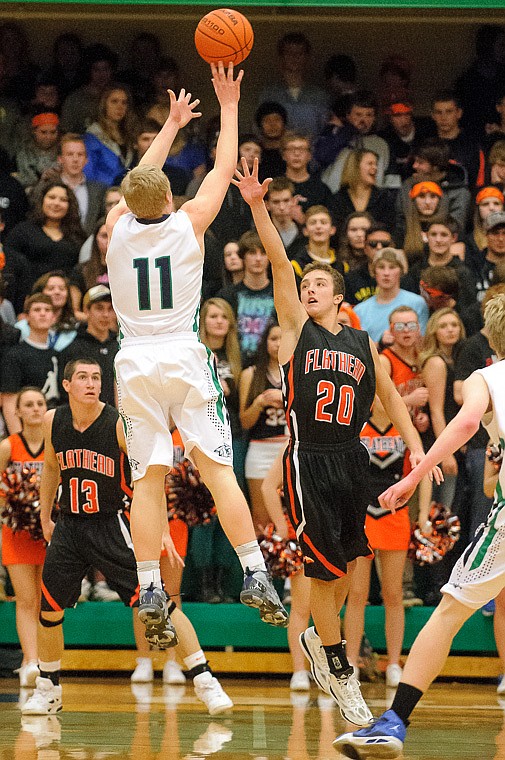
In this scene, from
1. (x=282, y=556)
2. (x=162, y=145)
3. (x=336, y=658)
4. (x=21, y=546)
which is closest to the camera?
(x=162, y=145)

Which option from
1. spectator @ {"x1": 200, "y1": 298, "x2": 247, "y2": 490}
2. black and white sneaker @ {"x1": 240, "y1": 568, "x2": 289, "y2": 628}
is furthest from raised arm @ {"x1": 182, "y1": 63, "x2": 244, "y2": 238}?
spectator @ {"x1": 200, "y1": 298, "x2": 247, "y2": 490}

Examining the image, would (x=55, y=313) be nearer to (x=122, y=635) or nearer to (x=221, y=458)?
(x=122, y=635)

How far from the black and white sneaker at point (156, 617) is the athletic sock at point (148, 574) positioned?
0.03 m

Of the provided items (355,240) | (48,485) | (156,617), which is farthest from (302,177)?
(156,617)

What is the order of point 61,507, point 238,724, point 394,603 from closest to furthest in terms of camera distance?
point 238,724
point 61,507
point 394,603

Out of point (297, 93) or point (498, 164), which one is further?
point (297, 93)

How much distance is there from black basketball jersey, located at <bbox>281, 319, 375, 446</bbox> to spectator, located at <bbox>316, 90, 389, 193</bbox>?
455cm

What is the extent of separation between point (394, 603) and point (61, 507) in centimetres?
257

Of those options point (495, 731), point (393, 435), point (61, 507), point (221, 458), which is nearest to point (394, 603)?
point (393, 435)

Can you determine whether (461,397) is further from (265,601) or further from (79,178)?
(79,178)

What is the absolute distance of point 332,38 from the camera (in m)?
13.3

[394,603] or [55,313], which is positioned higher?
[55,313]

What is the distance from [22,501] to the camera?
9.27 metres

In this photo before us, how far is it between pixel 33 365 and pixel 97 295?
746 mm
